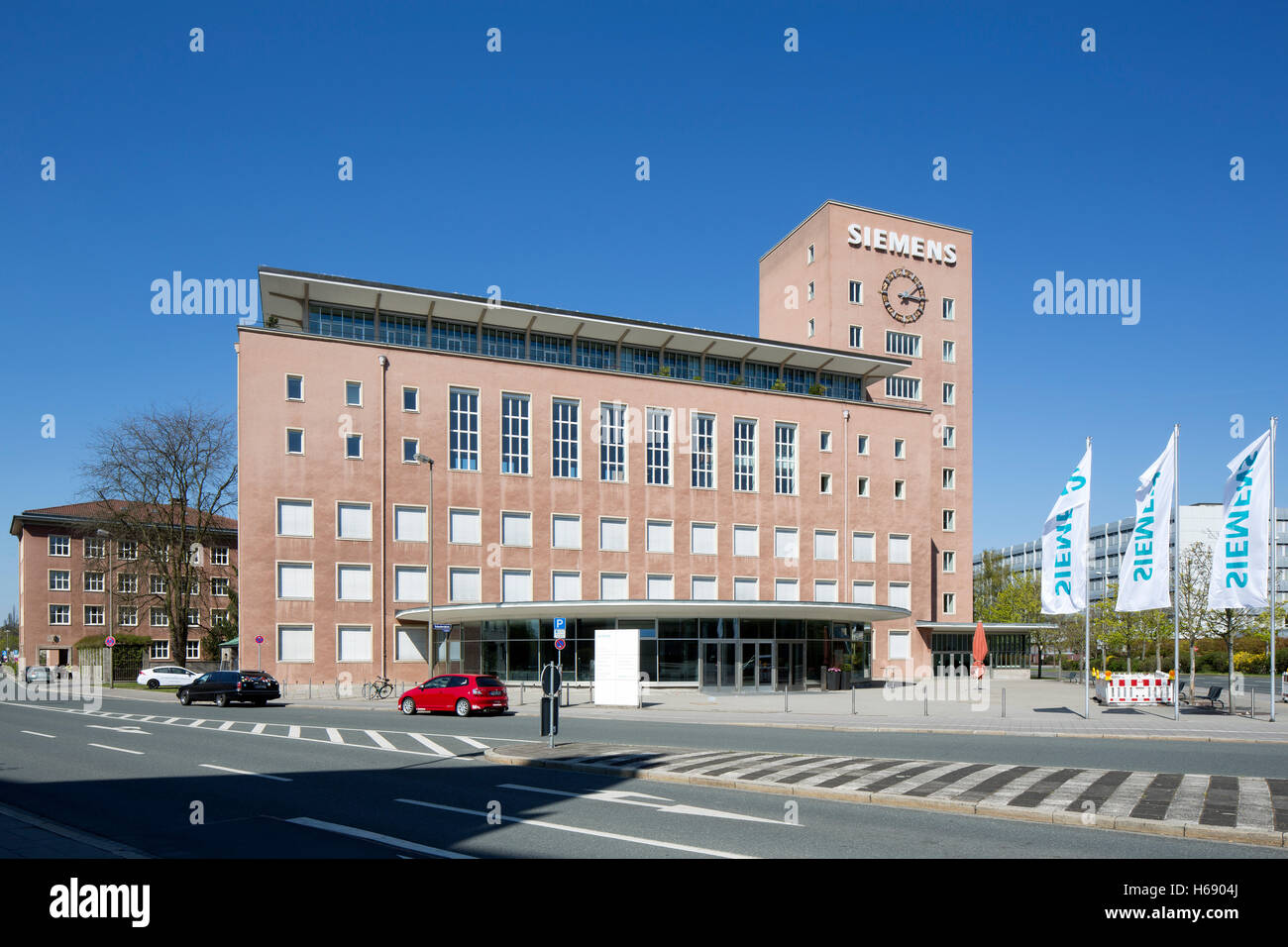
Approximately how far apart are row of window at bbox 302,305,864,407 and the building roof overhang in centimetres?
44

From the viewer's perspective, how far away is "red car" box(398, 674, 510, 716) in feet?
101

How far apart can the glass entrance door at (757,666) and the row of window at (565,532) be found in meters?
9.28

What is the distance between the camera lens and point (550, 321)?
54.0m

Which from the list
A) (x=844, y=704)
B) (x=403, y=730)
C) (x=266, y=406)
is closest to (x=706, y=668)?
(x=844, y=704)

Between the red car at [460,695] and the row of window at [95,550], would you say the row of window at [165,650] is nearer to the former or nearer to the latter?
the row of window at [95,550]

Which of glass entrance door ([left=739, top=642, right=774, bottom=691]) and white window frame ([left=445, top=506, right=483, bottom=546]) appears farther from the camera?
white window frame ([left=445, top=506, right=483, bottom=546])

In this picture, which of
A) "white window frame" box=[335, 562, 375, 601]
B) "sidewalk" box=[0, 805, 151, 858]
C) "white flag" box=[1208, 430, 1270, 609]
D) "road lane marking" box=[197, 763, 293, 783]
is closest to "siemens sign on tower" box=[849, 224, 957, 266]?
"white window frame" box=[335, 562, 375, 601]

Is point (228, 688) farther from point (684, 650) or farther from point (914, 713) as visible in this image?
point (914, 713)

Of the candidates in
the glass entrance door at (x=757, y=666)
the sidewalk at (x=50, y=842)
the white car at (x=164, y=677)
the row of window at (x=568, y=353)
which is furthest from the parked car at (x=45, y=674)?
the sidewalk at (x=50, y=842)

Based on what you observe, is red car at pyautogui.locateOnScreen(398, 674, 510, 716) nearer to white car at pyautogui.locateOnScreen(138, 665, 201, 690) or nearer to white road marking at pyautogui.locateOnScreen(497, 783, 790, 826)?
white road marking at pyautogui.locateOnScreen(497, 783, 790, 826)

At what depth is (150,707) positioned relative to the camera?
36.8m

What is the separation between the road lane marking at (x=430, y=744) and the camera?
19766 millimetres

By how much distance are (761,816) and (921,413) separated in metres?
53.3
